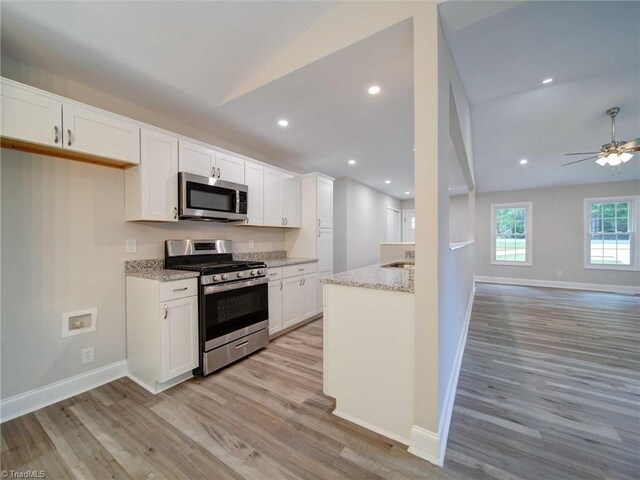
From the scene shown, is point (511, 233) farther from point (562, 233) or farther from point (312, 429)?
point (312, 429)

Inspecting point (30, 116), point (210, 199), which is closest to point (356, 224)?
point (210, 199)

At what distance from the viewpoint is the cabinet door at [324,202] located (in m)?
4.07

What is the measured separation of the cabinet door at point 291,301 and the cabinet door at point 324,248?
0.62 metres

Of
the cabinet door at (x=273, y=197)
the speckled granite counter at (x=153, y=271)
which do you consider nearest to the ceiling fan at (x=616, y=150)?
the cabinet door at (x=273, y=197)

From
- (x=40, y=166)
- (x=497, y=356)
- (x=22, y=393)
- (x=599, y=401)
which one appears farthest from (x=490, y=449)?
(x=40, y=166)

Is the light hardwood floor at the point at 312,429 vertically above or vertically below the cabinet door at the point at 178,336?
below

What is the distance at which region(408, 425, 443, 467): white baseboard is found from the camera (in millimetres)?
1443

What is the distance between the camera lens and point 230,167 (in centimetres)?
301

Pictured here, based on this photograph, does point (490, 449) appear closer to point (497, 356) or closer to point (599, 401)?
point (599, 401)

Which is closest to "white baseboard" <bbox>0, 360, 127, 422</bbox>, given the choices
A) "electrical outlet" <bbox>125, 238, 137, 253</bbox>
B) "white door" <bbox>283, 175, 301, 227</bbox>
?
"electrical outlet" <bbox>125, 238, 137, 253</bbox>

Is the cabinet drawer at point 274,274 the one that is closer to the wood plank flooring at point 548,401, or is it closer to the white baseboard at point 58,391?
the white baseboard at point 58,391

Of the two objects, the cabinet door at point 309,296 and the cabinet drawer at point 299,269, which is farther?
the cabinet door at point 309,296

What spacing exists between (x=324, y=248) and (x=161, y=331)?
260 cm

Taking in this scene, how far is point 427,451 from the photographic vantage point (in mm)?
1470
